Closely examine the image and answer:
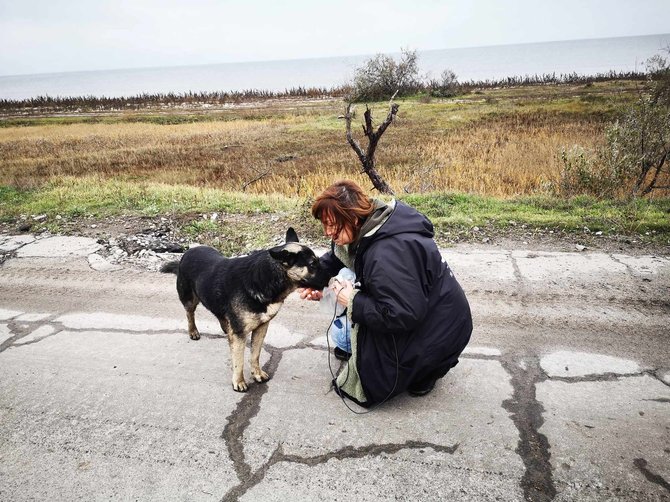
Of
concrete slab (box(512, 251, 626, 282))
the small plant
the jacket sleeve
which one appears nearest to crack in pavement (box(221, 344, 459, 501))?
the jacket sleeve

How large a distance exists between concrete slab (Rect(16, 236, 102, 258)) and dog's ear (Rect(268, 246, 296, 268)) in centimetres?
500

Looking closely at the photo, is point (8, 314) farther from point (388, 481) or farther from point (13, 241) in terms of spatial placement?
point (388, 481)

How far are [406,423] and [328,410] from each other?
0.62 meters

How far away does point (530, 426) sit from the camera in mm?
3205

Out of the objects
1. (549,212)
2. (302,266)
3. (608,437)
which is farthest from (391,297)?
(549,212)

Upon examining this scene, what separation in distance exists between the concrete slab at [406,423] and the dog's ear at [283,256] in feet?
3.85

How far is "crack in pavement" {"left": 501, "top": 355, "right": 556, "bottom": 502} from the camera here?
2.73 metres

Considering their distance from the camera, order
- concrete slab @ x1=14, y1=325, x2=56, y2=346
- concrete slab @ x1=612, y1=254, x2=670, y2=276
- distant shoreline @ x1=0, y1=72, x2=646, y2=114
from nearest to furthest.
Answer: concrete slab @ x1=14, y1=325, x2=56, y2=346 < concrete slab @ x1=612, y1=254, x2=670, y2=276 < distant shoreline @ x1=0, y1=72, x2=646, y2=114

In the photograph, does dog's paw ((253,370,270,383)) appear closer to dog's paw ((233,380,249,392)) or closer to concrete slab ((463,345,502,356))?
dog's paw ((233,380,249,392))

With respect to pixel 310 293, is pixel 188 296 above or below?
below

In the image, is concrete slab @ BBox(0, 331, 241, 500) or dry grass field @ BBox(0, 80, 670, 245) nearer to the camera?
concrete slab @ BBox(0, 331, 241, 500)

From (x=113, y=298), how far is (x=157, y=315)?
0.88m

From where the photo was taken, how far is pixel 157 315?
16.7 ft

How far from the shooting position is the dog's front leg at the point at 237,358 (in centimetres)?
364
